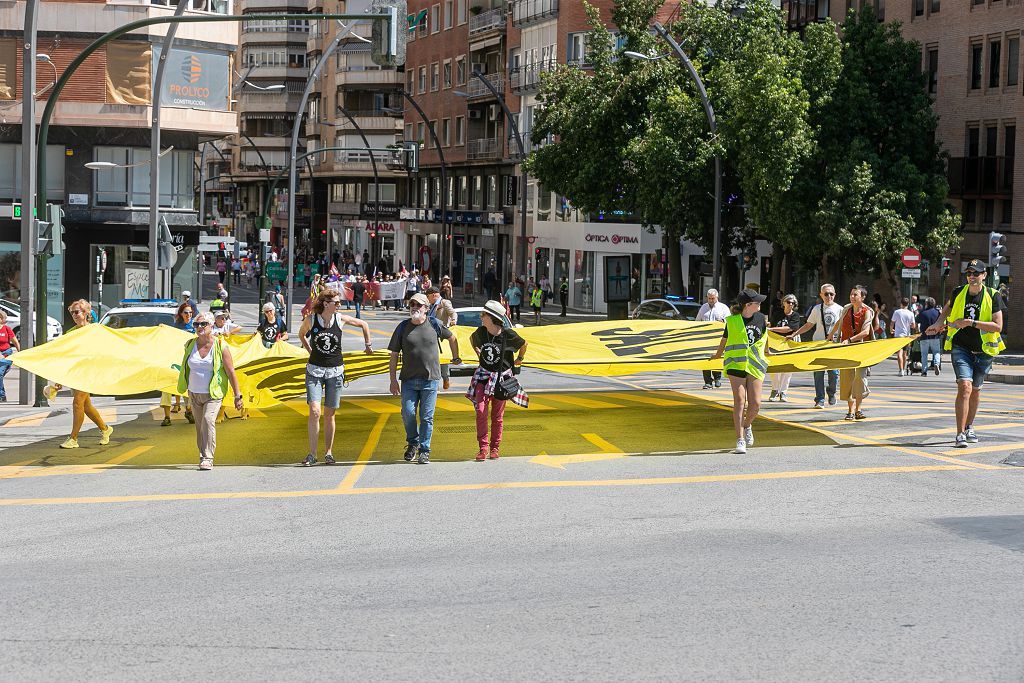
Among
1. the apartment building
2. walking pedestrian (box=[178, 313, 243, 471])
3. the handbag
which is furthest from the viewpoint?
the apartment building

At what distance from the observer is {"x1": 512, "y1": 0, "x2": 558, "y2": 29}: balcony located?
72062 millimetres

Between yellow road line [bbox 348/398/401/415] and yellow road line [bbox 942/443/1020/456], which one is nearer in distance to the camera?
yellow road line [bbox 942/443/1020/456]

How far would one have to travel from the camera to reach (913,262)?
41375 mm

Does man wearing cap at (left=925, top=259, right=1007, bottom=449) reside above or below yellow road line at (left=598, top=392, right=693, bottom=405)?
above

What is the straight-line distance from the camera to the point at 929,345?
3425 cm

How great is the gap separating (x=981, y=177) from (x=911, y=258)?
28.0 feet

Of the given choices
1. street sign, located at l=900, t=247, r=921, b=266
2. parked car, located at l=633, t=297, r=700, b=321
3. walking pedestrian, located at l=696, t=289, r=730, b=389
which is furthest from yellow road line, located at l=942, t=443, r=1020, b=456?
street sign, located at l=900, t=247, r=921, b=266

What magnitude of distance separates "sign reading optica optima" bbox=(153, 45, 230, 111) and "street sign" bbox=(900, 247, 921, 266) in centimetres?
2177

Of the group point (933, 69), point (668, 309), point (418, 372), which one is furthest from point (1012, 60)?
point (418, 372)

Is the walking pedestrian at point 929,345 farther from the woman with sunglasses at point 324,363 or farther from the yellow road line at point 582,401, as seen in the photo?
the woman with sunglasses at point 324,363

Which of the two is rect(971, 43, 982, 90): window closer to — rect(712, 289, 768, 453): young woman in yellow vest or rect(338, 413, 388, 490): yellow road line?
rect(338, 413, 388, 490): yellow road line

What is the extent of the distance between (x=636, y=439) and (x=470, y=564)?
23.5ft

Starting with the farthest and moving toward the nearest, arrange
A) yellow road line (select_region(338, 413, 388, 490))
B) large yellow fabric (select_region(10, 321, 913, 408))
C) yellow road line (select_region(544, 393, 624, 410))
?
yellow road line (select_region(544, 393, 624, 410)), large yellow fabric (select_region(10, 321, 913, 408)), yellow road line (select_region(338, 413, 388, 490))

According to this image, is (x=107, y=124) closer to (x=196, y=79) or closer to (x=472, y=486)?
(x=196, y=79)
